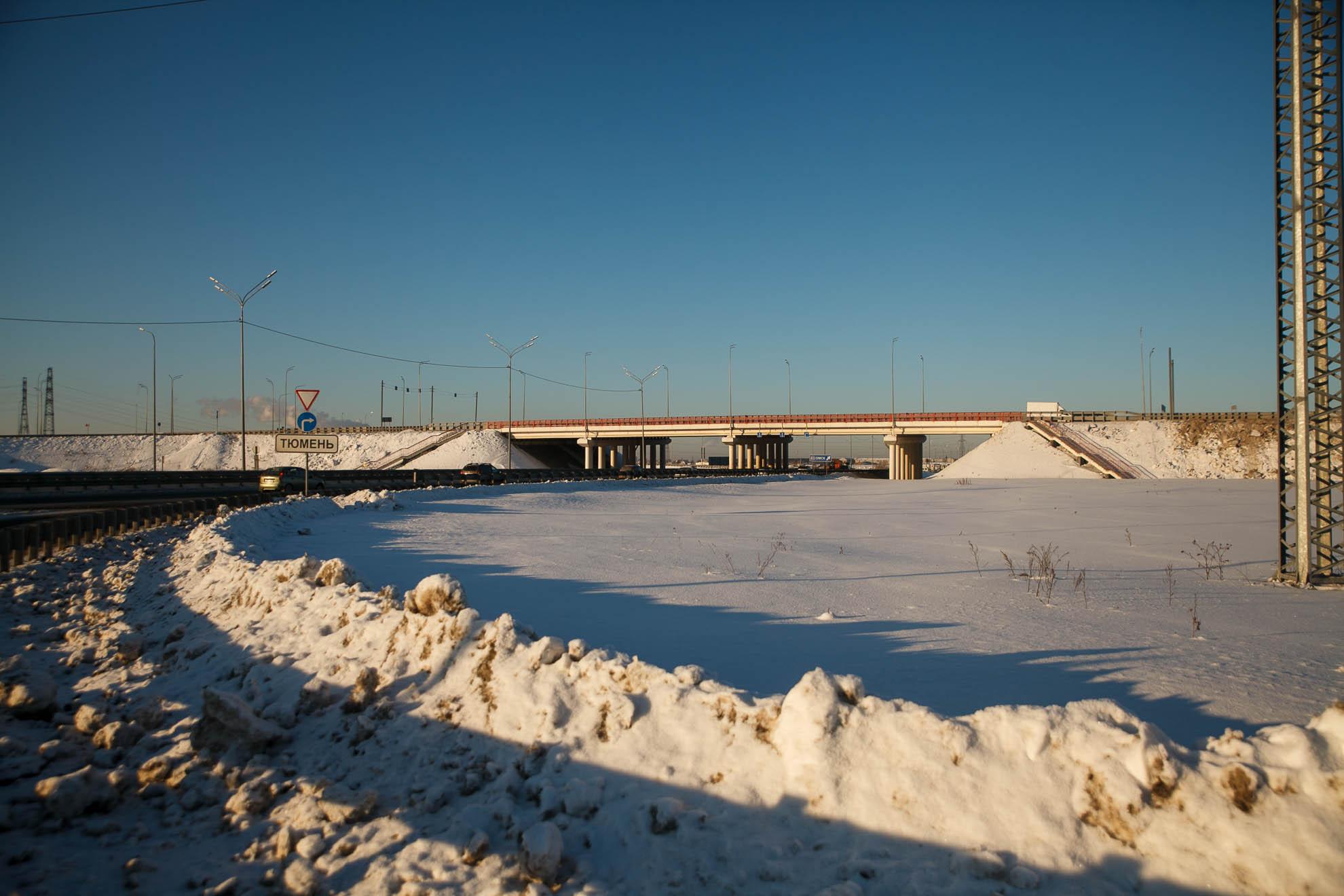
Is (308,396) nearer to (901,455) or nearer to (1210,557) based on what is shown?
(1210,557)

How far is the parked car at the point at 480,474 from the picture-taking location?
48.2 meters

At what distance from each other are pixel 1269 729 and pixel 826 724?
7.81ft

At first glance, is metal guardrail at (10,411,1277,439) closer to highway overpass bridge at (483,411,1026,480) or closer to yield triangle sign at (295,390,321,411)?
highway overpass bridge at (483,411,1026,480)

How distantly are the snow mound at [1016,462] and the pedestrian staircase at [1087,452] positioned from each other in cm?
65

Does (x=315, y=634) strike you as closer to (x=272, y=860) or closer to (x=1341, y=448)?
(x=272, y=860)

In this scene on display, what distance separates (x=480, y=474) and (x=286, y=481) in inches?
559

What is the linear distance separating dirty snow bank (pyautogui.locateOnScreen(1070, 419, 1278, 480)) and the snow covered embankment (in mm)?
72322

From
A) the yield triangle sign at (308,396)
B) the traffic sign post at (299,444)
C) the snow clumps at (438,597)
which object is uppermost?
the yield triangle sign at (308,396)

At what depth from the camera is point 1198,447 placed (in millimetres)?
69812

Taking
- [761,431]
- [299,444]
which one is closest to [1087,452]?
[761,431]

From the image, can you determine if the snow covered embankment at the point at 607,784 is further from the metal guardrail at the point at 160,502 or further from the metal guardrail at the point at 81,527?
the metal guardrail at the point at 160,502

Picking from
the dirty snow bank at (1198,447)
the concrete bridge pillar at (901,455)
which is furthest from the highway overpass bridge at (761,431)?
the dirty snow bank at (1198,447)

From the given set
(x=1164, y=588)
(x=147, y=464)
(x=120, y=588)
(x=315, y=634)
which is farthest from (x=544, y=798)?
(x=147, y=464)

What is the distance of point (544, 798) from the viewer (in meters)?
4.67
